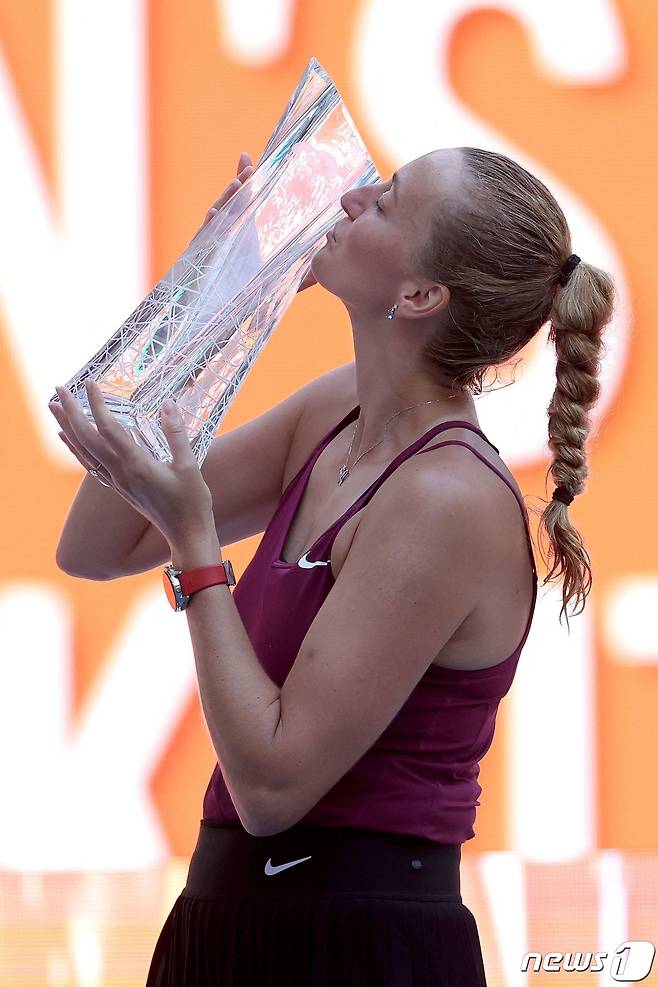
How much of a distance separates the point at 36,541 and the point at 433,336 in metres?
1.20

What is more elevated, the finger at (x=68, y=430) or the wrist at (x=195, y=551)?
the finger at (x=68, y=430)

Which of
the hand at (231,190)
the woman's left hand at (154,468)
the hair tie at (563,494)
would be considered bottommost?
the hair tie at (563,494)

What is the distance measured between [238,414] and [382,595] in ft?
4.15

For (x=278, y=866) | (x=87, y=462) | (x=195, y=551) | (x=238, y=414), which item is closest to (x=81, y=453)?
(x=87, y=462)

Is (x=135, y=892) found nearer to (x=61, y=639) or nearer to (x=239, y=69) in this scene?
(x=61, y=639)

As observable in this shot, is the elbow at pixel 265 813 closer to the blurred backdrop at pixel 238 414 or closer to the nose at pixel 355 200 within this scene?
the nose at pixel 355 200

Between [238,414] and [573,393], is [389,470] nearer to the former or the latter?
[573,393]

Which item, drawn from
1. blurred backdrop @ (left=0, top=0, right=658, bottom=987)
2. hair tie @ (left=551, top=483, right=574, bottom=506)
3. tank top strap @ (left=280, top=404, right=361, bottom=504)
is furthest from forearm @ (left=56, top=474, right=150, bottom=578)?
blurred backdrop @ (left=0, top=0, right=658, bottom=987)

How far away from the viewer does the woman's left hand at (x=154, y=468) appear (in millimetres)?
890

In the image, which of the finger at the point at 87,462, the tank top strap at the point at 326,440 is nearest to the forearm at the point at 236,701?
the finger at the point at 87,462

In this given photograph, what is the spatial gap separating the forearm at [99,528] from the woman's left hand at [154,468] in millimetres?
211

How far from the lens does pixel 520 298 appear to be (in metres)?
1.02

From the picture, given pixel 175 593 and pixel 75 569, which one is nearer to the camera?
pixel 175 593

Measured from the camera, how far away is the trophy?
931 millimetres
